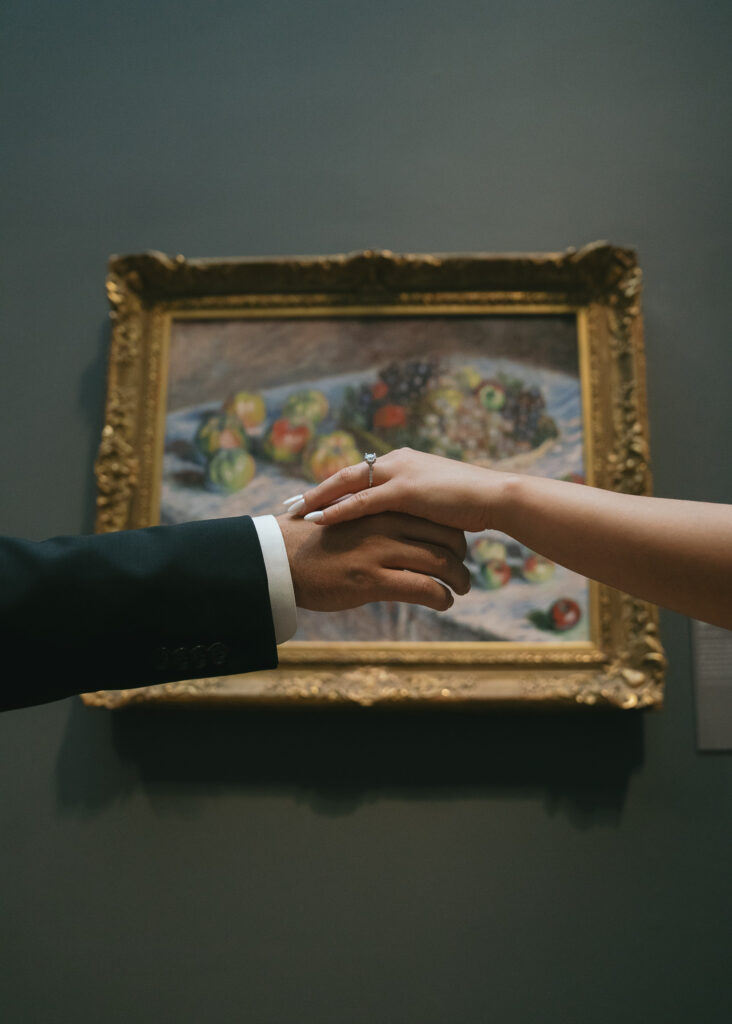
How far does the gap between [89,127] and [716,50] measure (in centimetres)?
180

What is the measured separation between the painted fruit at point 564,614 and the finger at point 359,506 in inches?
26.0

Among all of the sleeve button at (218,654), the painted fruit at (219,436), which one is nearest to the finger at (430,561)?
the sleeve button at (218,654)

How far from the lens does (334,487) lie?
4.63 feet

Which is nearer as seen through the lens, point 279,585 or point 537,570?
point 279,585

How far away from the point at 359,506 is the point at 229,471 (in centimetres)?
67

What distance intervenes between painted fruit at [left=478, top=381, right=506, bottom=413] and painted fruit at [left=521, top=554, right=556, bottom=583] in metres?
0.40

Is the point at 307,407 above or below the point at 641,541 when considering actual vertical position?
above

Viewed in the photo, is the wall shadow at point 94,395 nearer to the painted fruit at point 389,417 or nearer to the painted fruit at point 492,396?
the painted fruit at point 389,417

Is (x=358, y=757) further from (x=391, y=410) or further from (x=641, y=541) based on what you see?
(x=641, y=541)

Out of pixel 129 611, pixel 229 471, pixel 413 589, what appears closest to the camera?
pixel 129 611

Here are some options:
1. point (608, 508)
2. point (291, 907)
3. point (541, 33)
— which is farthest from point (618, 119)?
point (291, 907)

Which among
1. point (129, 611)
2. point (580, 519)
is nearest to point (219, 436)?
point (129, 611)

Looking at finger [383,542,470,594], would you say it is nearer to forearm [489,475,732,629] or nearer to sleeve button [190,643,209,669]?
forearm [489,475,732,629]

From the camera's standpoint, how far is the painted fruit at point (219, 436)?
6.46 ft
